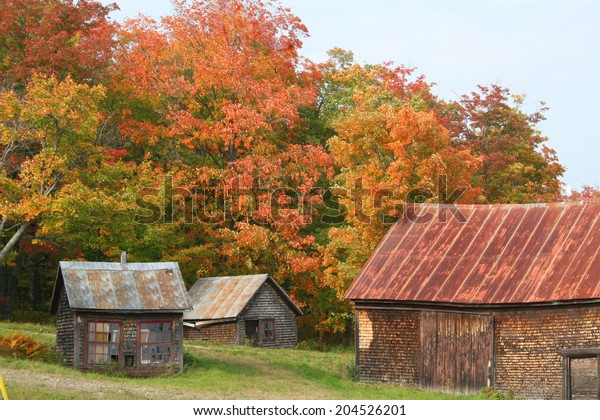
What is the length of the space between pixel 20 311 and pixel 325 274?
53.9ft

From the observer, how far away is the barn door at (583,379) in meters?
29.9

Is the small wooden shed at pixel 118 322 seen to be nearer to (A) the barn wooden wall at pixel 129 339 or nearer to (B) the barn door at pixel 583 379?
(A) the barn wooden wall at pixel 129 339

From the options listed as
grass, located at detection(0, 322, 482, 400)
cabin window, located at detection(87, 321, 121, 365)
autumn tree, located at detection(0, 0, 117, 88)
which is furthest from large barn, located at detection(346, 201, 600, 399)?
autumn tree, located at detection(0, 0, 117, 88)

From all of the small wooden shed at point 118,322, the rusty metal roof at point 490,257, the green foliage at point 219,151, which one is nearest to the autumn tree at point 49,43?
the green foliage at point 219,151

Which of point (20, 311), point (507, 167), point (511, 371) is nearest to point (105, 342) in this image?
Answer: point (511, 371)

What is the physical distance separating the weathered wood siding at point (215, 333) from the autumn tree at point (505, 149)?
1520cm

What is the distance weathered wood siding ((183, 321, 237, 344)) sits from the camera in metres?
46.9

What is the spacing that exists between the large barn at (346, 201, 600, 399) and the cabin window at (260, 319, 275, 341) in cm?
1198

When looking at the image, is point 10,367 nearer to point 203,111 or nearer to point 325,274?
point 325,274

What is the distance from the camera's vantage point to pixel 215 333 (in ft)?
156

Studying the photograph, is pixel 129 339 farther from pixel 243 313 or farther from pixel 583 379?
pixel 583 379

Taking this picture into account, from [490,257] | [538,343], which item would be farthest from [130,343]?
[538,343]

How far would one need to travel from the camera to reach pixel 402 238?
37.5 m

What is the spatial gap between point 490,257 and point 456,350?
11.5 ft
